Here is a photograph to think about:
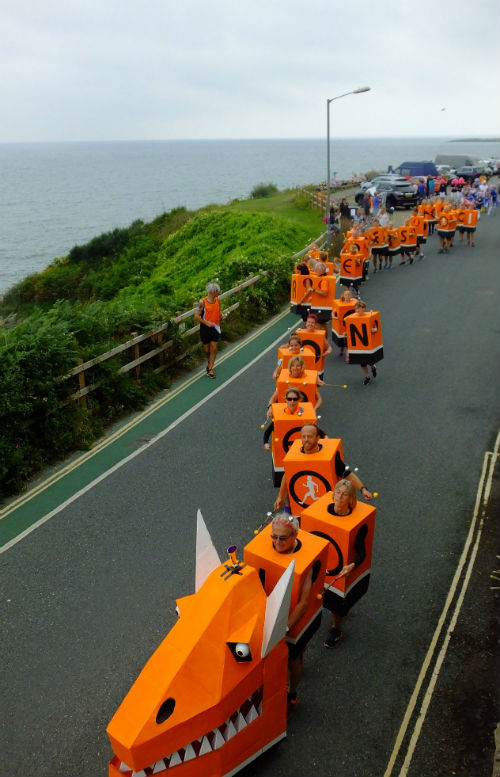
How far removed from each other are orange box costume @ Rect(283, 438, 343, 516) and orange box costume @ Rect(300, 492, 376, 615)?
77 centimetres

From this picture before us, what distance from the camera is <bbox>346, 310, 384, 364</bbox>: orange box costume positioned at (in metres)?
12.6

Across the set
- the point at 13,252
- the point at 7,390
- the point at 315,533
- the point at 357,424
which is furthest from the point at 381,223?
the point at 13,252

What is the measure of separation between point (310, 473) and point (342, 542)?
1.31 m

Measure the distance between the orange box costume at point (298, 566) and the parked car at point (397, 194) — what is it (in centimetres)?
3754

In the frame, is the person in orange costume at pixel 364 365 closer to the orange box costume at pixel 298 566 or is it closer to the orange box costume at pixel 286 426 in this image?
the orange box costume at pixel 286 426

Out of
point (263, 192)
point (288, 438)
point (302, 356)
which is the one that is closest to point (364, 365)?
point (302, 356)

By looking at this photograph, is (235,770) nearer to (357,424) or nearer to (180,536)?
(180,536)

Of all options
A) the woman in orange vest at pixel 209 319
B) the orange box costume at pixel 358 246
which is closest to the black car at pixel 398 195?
the orange box costume at pixel 358 246

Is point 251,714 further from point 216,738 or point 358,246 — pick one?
point 358,246

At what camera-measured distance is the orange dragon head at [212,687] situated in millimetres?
4043

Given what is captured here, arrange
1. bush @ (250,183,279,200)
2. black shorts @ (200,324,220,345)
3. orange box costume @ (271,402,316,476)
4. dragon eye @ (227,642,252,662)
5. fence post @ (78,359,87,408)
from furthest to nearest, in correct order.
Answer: bush @ (250,183,279,200)
black shorts @ (200,324,220,345)
fence post @ (78,359,87,408)
orange box costume @ (271,402,316,476)
dragon eye @ (227,642,252,662)

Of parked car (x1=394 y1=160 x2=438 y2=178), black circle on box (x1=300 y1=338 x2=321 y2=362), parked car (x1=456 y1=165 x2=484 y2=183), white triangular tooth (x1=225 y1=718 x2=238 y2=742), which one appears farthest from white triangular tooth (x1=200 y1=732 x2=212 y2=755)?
parked car (x1=456 y1=165 x2=484 y2=183)

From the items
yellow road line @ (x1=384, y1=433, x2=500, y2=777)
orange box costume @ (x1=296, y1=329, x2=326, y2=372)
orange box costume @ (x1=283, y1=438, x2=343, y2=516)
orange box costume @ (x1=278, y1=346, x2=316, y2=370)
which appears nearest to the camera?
yellow road line @ (x1=384, y1=433, x2=500, y2=777)

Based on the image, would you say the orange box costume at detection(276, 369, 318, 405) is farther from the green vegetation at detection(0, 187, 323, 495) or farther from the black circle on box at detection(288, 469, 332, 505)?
the green vegetation at detection(0, 187, 323, 495)
